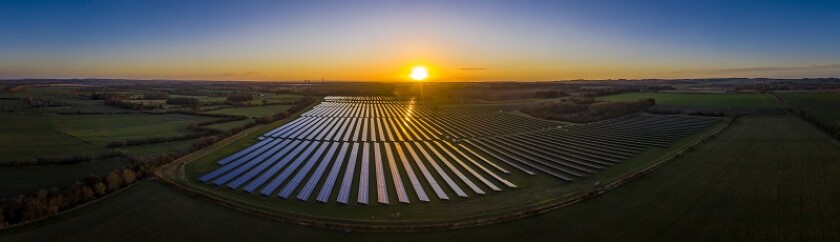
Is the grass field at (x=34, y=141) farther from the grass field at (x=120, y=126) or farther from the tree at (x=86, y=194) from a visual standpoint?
the tree at (x=86, y=194)

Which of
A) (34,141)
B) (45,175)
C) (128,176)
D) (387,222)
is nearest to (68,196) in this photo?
(128,176)

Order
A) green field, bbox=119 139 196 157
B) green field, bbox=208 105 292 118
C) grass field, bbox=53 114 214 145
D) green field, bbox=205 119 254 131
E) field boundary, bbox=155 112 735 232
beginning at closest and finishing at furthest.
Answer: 1. field boundary, bbox=155 112 735 232
2. green field, bbox=119 139 196 157
3. grass field, bbox=53 114 214 145
4. green field, bbox=205 119 254 131
5. green field, bbox=208 105 292 118

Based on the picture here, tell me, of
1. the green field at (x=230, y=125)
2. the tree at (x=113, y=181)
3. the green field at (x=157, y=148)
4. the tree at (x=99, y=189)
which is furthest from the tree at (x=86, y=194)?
the green field at (x=230, y=125)

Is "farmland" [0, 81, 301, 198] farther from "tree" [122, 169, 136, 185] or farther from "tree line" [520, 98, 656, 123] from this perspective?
"tree line" [520, 98, 656, 123]

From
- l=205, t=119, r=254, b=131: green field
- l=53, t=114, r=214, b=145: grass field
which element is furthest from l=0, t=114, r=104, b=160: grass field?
l=205, t=119, r=254, b=131: green field

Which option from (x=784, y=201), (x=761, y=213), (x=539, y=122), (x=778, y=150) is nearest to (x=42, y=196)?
(x=761, y=213)

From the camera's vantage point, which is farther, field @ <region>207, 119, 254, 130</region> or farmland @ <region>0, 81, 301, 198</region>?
field @ <region>207, 119, 254, 130</region>
